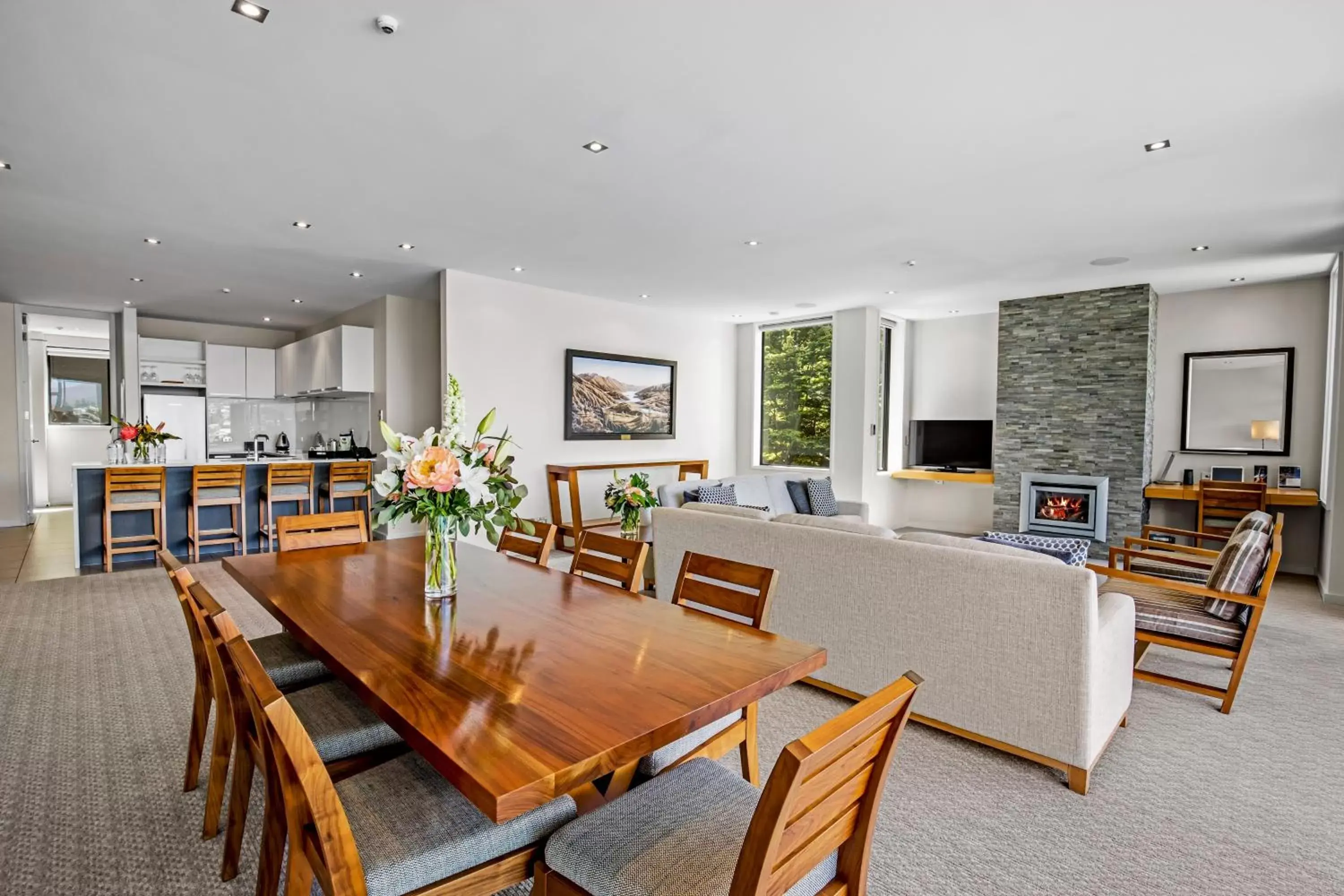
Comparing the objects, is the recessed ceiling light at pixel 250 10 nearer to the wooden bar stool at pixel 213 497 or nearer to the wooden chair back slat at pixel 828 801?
the wooden chair back slat at pixel 828 801

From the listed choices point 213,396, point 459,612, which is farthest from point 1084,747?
point 213,396

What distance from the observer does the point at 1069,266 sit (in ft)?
17.9

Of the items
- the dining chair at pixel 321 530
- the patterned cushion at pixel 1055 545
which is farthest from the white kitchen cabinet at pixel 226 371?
the patterned cushion at pixel 1055 545

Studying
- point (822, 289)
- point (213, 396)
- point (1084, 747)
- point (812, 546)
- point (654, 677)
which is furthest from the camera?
point (213, 396)

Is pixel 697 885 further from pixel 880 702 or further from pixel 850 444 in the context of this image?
pixel 850 444

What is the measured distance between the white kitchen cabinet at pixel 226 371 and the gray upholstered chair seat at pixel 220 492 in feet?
9.84

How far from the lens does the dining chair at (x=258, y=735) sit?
145 cm

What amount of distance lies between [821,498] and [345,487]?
15.2 ft

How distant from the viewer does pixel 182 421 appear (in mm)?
8281

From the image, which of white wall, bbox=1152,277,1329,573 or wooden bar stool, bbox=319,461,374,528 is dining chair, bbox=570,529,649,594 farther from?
white wall, bbox=1152,277,1329,573

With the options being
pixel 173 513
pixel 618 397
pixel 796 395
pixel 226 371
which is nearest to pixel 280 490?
pixel 173 513

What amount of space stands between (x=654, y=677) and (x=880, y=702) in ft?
1.71

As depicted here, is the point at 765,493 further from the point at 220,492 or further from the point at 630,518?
the point at 220,492

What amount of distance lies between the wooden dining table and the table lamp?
6.70m
